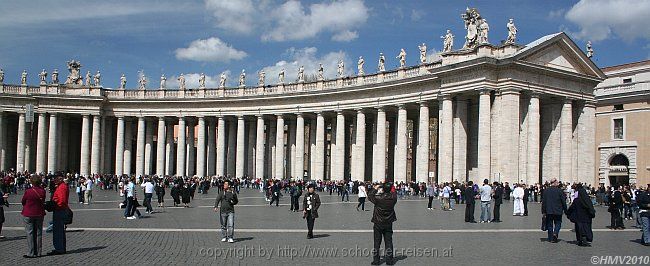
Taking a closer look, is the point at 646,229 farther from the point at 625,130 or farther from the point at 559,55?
the point at 625,130

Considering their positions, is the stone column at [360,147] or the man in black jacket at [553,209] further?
the stone column at [360,147]

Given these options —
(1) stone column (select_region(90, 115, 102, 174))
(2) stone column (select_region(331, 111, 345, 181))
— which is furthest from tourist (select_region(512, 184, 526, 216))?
(1) stone column (select_region(90, 115, 102, 174))

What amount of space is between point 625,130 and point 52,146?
2501 inches

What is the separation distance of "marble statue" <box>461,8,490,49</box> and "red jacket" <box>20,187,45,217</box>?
129 ft

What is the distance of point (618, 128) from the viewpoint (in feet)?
218

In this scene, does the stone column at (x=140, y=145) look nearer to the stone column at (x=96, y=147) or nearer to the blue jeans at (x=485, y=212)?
the stone column at (x=96, y=147)

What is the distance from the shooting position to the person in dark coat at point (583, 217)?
1972cm

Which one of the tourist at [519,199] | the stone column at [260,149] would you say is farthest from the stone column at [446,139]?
the stone column at [260,149]

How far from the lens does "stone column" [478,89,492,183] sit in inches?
1907

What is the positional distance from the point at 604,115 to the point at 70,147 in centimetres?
6530

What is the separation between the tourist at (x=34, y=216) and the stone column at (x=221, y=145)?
2340 inches

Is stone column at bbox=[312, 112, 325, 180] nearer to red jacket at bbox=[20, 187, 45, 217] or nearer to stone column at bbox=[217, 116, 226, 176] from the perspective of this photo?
stone column at bbox=[217, 116, 226, 176]

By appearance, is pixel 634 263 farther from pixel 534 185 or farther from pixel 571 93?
pixel 571 93

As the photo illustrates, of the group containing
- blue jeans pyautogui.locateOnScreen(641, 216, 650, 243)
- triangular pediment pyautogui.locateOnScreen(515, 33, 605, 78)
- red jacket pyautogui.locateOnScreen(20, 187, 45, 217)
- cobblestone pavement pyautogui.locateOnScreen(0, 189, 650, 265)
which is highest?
triangular pediment pyautogui.locateOnScreen(515, 33, 605, 78)
